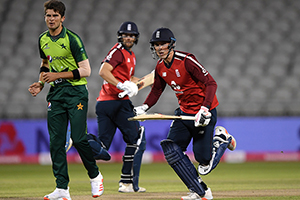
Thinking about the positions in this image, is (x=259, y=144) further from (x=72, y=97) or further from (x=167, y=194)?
(x=72, y=97)

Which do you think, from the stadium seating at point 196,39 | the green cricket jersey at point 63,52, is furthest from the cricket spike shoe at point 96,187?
the stadium seating at point 196,39

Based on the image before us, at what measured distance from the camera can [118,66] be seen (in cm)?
686

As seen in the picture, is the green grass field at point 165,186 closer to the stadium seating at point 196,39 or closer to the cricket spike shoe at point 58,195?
the cricket spike shoe at point 58,195

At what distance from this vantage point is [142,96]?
14633 mm

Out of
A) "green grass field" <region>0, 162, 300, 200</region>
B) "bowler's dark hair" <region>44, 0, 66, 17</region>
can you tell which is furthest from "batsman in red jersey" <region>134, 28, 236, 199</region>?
"bowler's dark hair" <region>44, 0, 66, 17</region>

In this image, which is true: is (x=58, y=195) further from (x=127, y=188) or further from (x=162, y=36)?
(x=162, y=36)

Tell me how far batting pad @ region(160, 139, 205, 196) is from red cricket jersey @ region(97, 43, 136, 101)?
5.52 ft

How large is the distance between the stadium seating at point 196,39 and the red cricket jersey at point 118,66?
6.75 meters

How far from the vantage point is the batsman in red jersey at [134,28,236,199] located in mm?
5461

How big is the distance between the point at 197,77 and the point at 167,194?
166cm

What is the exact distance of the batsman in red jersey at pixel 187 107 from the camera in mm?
5461

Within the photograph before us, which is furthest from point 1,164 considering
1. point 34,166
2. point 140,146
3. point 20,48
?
point 140,146

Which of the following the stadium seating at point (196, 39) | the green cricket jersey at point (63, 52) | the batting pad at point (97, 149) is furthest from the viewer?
the stadium seating at point (196, 39)

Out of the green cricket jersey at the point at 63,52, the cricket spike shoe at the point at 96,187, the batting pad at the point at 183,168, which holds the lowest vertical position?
the cricket spike shoe at the point at 96,187
